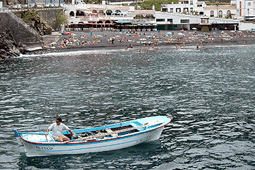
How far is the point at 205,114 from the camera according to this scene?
3488cm

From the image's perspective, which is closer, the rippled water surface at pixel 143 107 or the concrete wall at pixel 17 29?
the rippled water surface at pixel 143 107

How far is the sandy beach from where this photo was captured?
113688mm

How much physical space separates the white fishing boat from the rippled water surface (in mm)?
525

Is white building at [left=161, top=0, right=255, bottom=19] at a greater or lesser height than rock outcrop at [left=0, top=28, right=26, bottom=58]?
greater

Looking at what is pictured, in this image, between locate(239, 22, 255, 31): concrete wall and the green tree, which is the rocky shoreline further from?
locate(239, 22, 255, 31): concrete wall

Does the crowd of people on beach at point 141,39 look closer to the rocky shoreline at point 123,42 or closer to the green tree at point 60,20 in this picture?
the rocky shoreline at point 123,42

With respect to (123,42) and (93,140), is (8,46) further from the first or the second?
(93,140)

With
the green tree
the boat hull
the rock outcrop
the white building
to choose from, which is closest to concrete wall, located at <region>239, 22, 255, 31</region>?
the white building

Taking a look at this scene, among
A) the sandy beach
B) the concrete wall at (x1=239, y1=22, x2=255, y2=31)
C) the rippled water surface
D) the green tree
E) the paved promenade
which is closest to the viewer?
the rippled water surface

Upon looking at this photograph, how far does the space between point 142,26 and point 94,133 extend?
139 meters

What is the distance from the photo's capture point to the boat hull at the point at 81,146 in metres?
23.7

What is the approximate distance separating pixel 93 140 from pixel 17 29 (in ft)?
279

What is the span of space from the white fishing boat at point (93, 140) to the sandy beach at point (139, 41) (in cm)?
8335

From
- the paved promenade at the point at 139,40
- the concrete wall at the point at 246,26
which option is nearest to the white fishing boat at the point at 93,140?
the paved promenade at the point at 139,40
